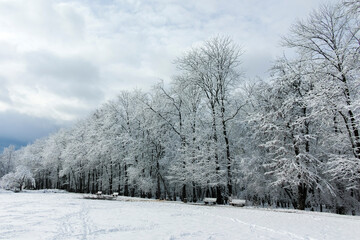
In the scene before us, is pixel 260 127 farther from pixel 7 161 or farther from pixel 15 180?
pixel 7 161

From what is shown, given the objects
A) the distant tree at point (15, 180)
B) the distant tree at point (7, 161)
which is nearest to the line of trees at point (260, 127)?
the distant tree at point (15, 180)

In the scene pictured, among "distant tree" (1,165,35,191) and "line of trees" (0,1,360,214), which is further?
"distant tree" (1,165,35,191)

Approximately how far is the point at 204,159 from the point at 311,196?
9.82 m

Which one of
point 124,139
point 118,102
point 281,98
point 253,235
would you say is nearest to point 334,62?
point 281,98

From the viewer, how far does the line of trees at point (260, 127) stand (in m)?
15.6

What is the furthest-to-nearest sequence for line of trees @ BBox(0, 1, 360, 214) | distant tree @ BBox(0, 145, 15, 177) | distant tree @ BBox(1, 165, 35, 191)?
distant tree @ BBox(0, 145, 15, 177) → distant tree @ BBox(1, 165, 35, 191) → line of trees @ BBox(0, 1, 360, 214)

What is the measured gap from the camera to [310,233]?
9.18 m

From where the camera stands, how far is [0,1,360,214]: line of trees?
1560 centimetres

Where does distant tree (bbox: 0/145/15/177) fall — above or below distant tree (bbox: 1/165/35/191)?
above

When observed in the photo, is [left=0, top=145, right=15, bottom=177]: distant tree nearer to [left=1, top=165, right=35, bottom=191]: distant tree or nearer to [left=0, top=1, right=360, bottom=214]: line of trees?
[left=1, top=165, right=35, bottom=191]: distant tree

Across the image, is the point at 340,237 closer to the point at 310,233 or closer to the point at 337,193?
the point at 310,233

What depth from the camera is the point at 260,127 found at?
68.1ft

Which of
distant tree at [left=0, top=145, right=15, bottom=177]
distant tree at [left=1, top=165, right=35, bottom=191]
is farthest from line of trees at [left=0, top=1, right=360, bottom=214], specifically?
distant tree at [left=0, top=145, right=15, bottom=177]

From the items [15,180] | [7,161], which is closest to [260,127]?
[15,180]
